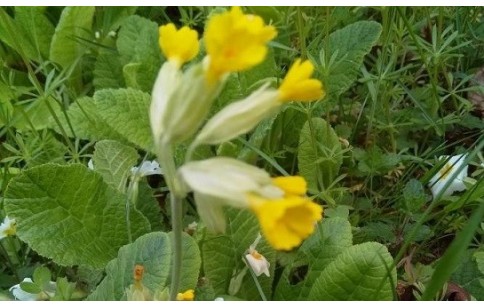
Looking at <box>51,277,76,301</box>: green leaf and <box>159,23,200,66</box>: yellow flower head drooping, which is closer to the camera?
<box>159,23,200,66</box>: yellow flower head drooping

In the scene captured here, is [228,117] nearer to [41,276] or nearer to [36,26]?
[41,276]

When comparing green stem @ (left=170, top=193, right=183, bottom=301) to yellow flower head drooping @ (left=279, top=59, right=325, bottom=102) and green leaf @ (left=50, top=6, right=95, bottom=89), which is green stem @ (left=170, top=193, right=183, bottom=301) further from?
green leaf @ (left=50, top=6, right=95, bottom=89)

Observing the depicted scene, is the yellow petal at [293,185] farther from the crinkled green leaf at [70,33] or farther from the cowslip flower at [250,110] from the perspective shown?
the crinkled green leaf at [70,33]

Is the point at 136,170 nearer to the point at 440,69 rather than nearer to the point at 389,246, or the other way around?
the point at 389,246

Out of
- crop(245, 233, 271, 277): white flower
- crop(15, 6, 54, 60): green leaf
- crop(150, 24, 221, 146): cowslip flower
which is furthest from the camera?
crop(15, 6, 54, 60): green leaf

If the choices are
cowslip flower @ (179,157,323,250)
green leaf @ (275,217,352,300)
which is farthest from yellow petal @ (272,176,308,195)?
green leaf @ (275,217,352,300)

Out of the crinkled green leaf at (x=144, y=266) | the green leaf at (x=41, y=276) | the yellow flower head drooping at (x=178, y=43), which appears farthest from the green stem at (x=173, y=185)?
the green leaf at (x=41, y=276)

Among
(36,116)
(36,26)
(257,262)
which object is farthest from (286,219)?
(36,26)
